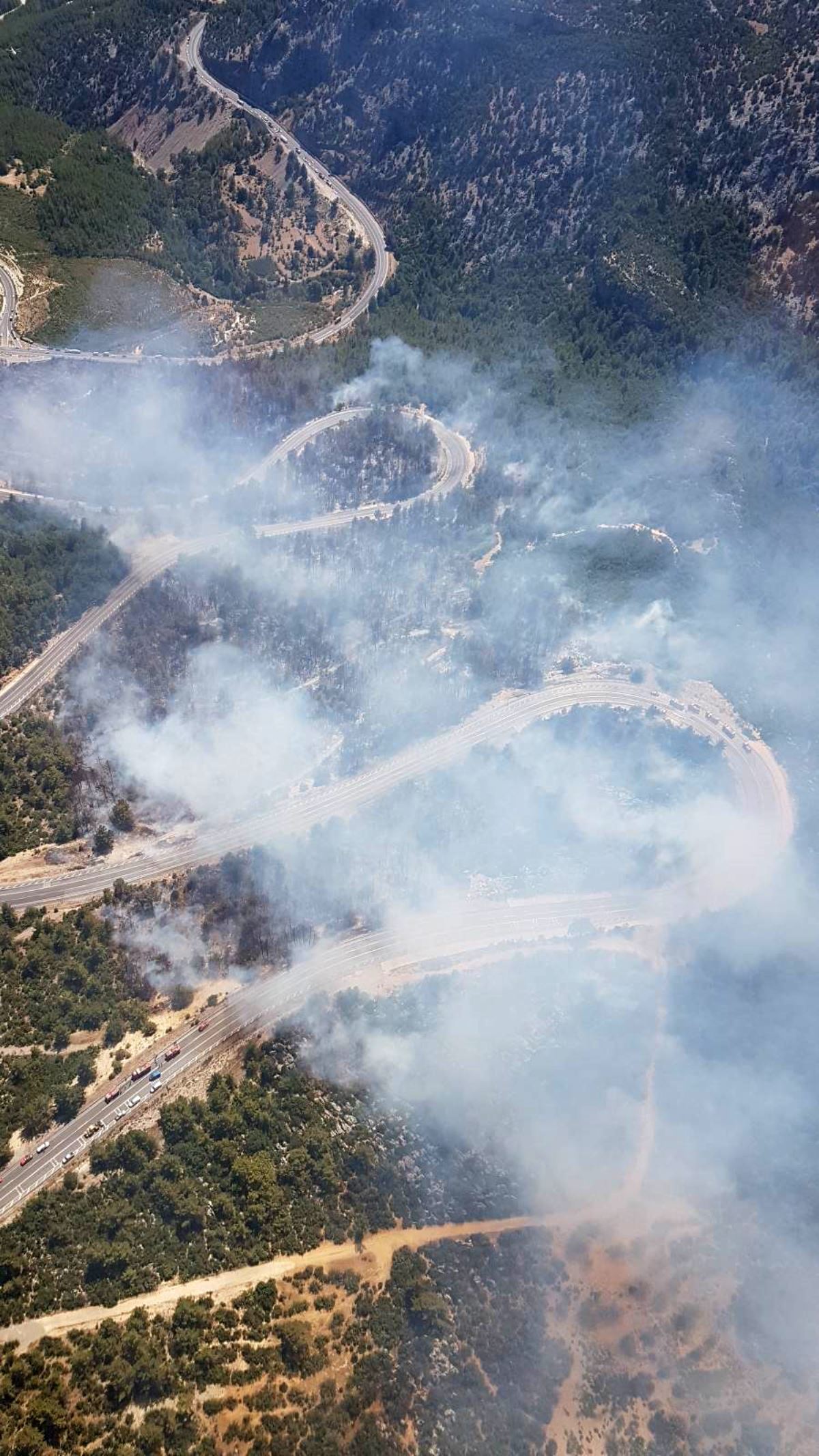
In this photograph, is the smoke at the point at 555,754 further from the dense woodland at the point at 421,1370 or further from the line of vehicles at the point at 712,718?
the dense woodland at the point at 421,1370

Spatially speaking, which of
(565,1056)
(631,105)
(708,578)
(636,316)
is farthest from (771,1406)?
(631,105)

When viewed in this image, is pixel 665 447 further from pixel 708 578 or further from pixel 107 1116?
pixel 107 1116

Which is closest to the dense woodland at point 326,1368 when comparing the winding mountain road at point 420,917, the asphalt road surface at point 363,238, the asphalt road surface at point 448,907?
the winding mountain road at point 420,917

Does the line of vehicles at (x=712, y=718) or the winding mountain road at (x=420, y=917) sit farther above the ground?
the line of vehicles at (x=712, y=718)

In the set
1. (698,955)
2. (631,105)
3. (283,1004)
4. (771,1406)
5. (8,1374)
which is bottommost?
(8,1374)

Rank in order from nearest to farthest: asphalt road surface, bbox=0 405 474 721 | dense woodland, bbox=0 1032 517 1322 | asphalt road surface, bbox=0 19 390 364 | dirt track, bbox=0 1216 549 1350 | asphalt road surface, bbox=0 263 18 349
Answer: dirt track, bbox=0 1216 549 1350 → dense woodland, bbox=0 1032 517 1322 → asphalt road surface, bbox=0 405 474 721 → asphalt road surface, bbox=0 19 390 364 → asphalt road surface, bbox=0 263 18 349

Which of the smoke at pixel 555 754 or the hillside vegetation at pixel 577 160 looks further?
the hillside vegetation at pixel 577 160

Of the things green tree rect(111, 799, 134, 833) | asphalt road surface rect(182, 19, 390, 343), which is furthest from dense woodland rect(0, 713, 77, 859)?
asphalt road surface rect(182, 19, 390, 343)

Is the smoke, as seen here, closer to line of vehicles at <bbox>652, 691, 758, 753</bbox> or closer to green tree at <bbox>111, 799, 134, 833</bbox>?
line of vehicles at <bbox>652, 691, 758, 753</bbox>

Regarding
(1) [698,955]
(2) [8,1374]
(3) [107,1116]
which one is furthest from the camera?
(1) [698,955]

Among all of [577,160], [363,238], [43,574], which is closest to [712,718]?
[43,574]

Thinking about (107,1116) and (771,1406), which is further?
(107,1116)
